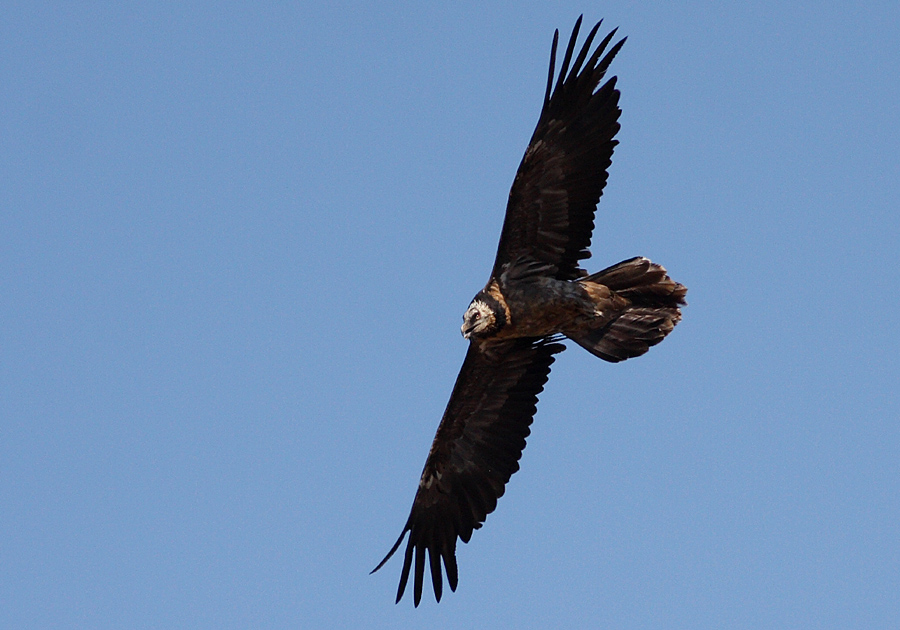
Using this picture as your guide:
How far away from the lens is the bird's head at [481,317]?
1027cm

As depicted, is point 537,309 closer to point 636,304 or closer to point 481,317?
point 481,317

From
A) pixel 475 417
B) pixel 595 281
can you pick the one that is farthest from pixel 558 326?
pixel 475 417

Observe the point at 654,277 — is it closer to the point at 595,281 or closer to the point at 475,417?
the point at 595,281

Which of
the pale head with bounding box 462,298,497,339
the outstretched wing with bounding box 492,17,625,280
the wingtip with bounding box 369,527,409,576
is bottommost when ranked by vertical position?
the wingtip with bounding box 369,527,409,576

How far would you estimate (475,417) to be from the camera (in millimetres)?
11414

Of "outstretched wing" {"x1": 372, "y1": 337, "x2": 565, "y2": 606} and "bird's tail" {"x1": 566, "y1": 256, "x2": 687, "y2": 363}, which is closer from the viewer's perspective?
A: "bird's tail" {"x1": 566, "y1": 256, "x2": 687, "y2": 363}

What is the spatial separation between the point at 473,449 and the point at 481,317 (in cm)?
169

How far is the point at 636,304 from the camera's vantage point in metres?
10.5

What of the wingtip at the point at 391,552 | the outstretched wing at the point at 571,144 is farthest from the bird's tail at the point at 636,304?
the wingtip at the point at 391,552

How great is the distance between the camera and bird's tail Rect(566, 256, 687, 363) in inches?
412

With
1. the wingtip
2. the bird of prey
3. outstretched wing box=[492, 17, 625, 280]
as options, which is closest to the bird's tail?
the bird of prey

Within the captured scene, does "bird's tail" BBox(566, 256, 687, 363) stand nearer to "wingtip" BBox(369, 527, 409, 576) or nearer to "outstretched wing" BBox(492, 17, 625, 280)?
"outstretched wing" BBox(492, 17, 625, 280)

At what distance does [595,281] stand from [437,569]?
3.02 m

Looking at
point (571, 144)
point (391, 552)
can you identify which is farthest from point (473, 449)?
point (571, 144)
